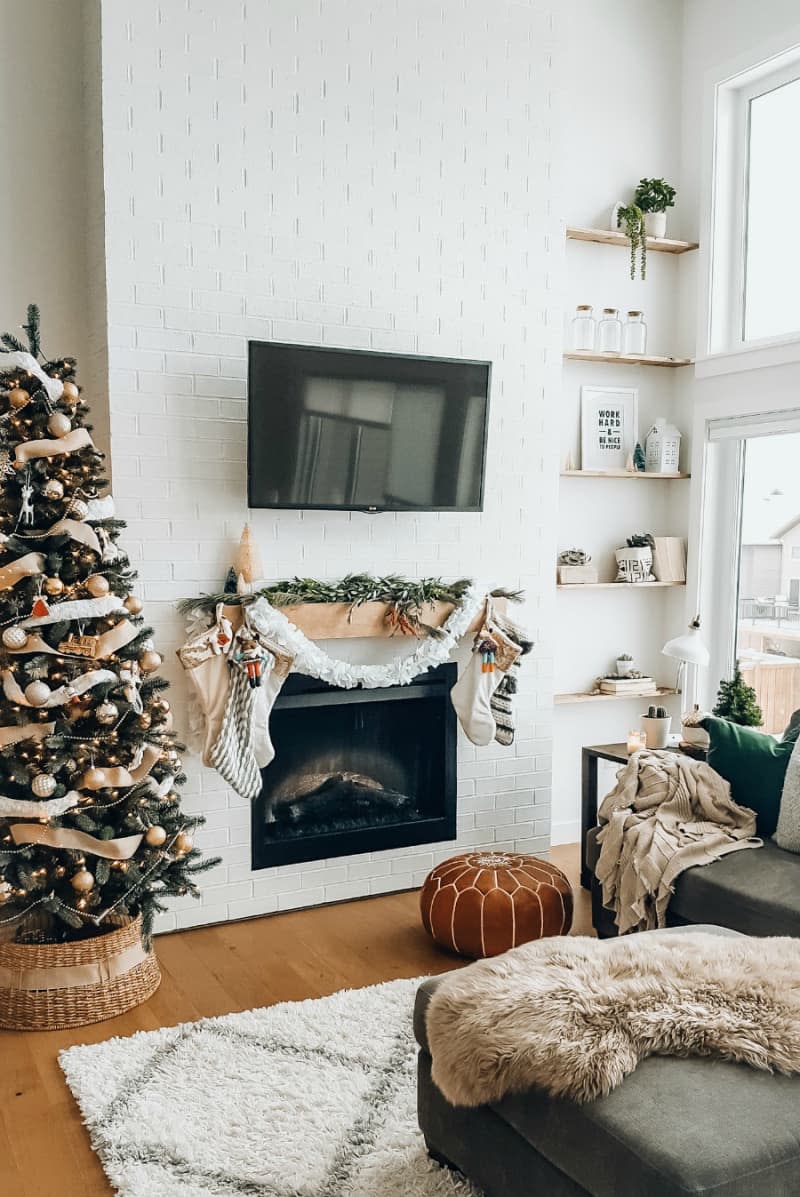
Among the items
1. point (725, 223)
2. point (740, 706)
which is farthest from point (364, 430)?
point (725, 223)

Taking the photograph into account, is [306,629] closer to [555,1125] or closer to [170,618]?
[170,618]

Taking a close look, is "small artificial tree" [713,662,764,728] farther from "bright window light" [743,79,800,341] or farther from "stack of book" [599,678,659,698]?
"bright window light" [743,79,800,341]

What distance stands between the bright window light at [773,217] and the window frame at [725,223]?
3 centimetres

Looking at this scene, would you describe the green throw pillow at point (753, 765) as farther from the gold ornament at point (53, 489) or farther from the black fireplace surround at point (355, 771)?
the gold ornament at point (53, 489)

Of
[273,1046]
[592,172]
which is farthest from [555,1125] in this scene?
[592,172]

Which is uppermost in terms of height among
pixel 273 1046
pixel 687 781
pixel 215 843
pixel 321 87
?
pixel 321 87

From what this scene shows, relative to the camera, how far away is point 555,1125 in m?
1.96

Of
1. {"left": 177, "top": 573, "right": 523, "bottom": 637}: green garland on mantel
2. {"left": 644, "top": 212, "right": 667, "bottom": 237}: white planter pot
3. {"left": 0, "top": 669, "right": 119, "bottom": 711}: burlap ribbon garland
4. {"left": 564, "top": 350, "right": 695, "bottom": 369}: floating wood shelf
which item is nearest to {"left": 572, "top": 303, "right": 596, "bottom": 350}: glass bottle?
{"left": 564, "top": 350, "right": 695, "bottom": 369}: floating wood shelf

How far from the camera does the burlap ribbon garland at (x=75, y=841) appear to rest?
305 centimetres

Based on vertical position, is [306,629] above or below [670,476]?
below

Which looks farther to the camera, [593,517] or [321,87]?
→ [593,517]

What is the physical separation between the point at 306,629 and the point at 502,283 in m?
1.63

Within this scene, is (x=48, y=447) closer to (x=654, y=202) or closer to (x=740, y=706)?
(x=740, y=706)

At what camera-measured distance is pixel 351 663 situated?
4105 millimetres
